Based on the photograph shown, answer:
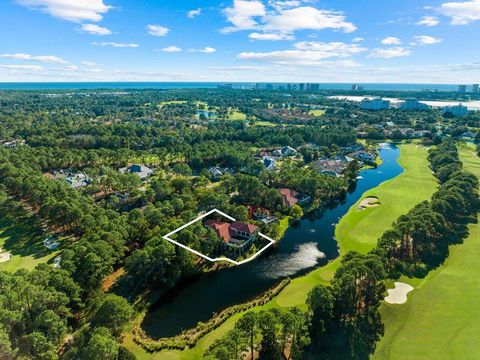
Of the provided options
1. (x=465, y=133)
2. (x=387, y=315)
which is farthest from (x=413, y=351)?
(x=465, y=133)

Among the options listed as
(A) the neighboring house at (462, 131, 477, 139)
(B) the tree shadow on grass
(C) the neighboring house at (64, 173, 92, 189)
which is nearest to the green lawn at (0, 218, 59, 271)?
(B) the tree shadow on grass

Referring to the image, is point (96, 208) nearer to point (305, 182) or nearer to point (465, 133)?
point (305, 182)

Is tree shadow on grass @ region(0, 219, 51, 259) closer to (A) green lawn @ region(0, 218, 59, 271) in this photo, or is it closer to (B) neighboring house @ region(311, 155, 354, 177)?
(A) green lawn @ region(0, 218, 59, 271)

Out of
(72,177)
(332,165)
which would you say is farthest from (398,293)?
(72,177)

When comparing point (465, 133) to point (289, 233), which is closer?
point (289, 233)

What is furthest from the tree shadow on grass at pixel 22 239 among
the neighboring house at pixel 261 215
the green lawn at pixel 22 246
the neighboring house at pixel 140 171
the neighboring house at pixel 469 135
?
the neighboring house at pixel 469 135

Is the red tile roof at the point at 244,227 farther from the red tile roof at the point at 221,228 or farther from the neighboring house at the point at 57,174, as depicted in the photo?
the neighboring house at the point at 57,174
